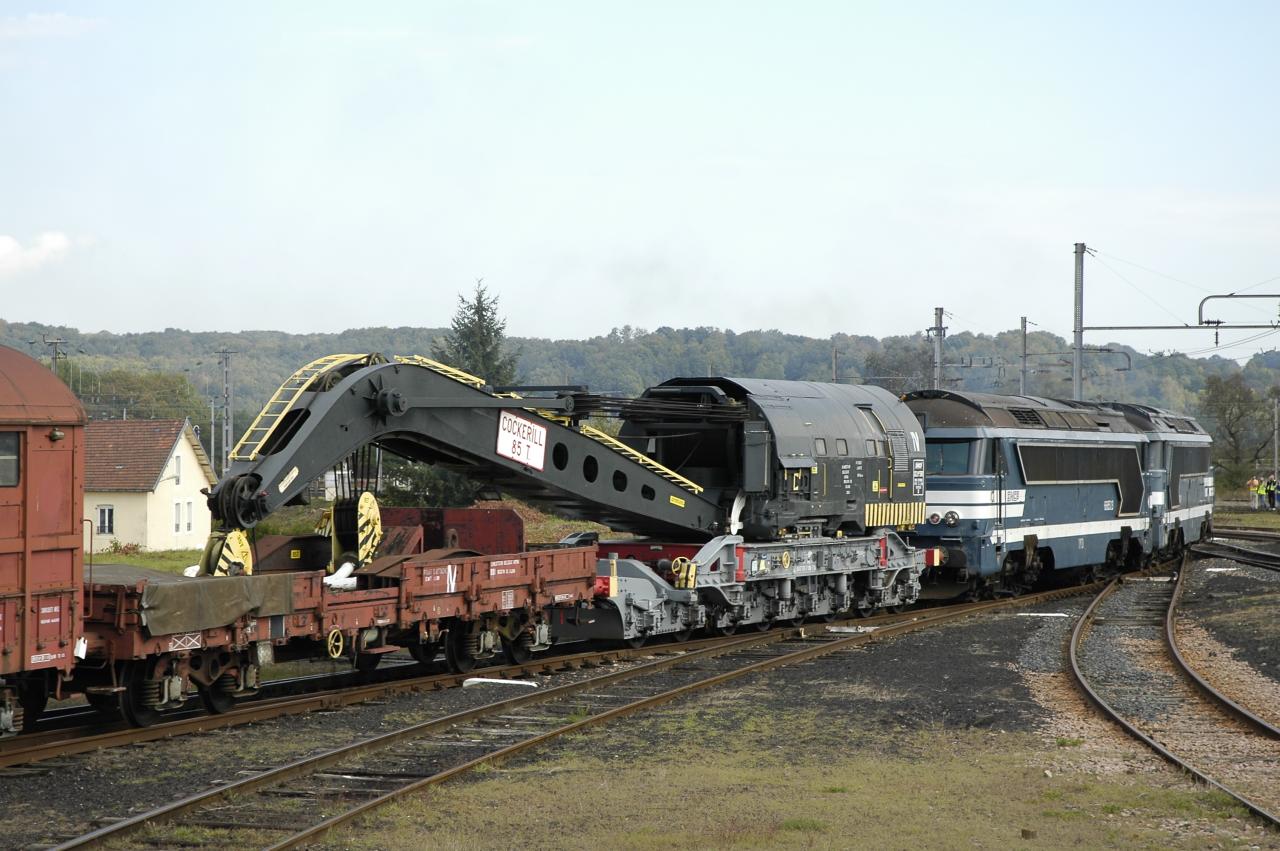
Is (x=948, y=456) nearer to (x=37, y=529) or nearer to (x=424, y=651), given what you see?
(x=424, y=651)

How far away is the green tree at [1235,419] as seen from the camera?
84062 millimetres

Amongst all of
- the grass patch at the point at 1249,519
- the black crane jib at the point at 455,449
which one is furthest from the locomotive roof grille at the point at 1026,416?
the grass patch at the point at 1249,519

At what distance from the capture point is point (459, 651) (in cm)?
1644

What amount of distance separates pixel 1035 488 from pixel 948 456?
254 centimetres

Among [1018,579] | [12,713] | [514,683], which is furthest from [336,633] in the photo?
[1018,579]

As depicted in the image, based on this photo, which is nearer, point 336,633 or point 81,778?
point 81,778

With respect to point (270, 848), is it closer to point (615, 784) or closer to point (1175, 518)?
point (615, 784)

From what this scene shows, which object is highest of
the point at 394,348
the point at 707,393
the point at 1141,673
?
the point at 394,348

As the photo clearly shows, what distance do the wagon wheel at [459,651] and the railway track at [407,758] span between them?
5.70ft

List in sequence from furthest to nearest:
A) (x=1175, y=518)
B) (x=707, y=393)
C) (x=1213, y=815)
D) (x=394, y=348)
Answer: (x=394, y=348), (x=1175, y=518), (x=707, y=393), (x=1213, y=815)

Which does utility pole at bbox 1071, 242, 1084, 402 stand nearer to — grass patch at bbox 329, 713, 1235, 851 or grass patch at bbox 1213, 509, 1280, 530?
grass patch at bbox 1213, 509, 1280, 530

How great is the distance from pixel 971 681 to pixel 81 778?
32.7 feet

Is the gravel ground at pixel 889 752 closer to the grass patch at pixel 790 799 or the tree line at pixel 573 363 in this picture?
the grass patch at pixel 790 799

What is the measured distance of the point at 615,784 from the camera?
10539 mm
